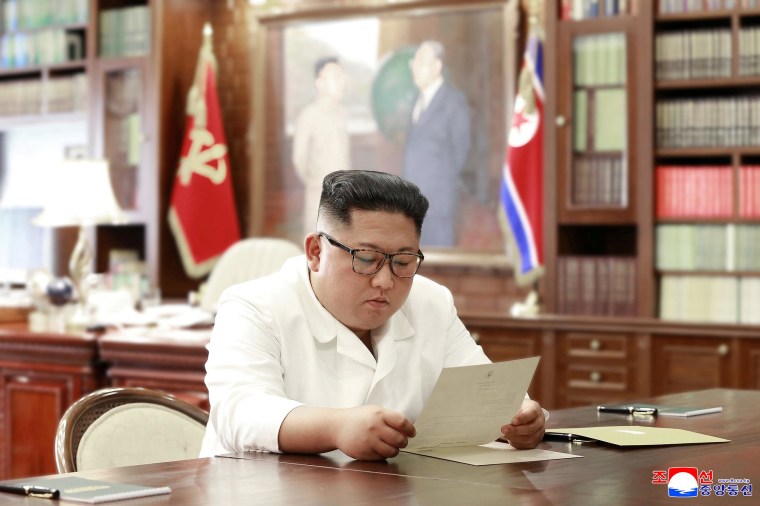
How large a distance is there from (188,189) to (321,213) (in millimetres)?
4408

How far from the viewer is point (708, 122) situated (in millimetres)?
4984

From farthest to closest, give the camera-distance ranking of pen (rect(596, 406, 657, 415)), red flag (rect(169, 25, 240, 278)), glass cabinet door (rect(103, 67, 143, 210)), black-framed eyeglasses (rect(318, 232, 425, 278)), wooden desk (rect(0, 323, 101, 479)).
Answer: glass cabinet door (rect(103, 67, 143, 210)) < red flag (rect(169, 25, 240, 278)) < wooden desk (rect(0, 323, 101, 479)) < pen (rect(596, 406, 657, 415)) < black-framed eyeglasses (rect(318, 232, 425, 278))

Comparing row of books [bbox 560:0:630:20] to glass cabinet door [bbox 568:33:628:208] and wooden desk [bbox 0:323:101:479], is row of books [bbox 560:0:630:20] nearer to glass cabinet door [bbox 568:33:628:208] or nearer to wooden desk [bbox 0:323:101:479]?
glass cabinet door [bbox 568:33:628:208]

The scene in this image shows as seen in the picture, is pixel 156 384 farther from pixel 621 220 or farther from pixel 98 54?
pixel 98 54

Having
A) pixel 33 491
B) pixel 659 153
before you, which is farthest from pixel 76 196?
pixel 33 491

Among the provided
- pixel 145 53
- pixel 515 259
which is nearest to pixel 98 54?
pixel 145 53

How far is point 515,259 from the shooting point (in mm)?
5559

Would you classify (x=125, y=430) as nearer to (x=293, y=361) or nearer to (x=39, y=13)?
(x=293, y=361)

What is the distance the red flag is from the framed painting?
186 mm

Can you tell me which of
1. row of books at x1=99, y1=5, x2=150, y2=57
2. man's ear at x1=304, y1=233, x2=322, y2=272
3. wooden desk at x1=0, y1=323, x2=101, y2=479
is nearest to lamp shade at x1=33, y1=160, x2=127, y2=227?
wooden desk at x1=0, y1=323, x2=101, y2=479

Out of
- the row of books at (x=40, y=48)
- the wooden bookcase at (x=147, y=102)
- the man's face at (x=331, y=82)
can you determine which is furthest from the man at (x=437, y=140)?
the row of books at (x=40, y=48)

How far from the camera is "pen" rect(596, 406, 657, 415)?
8.01 ft

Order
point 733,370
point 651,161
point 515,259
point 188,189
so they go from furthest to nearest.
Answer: point 188,189
point 515,259
point 651,161
point 733,370

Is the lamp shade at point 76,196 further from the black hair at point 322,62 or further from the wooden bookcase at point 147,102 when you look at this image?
the black hair at point 322,62
